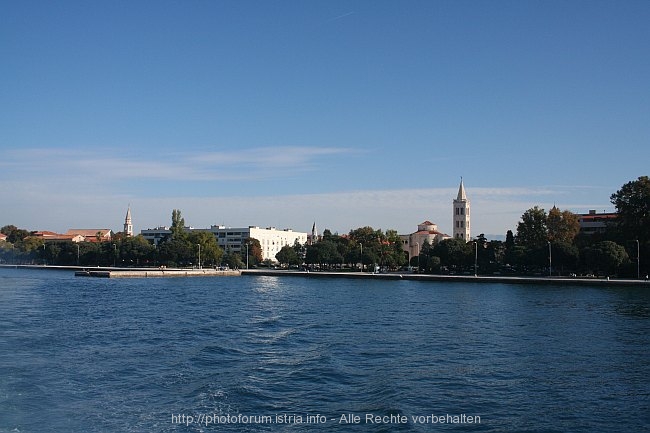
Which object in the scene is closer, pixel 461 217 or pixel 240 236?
pixel 461 217

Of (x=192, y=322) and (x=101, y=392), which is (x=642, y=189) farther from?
(x=101, y=392)

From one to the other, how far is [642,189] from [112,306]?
198ft

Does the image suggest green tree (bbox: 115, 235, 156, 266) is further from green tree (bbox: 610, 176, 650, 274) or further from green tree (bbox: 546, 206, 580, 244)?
green tree (bbox: 610, 176, 650, 274)

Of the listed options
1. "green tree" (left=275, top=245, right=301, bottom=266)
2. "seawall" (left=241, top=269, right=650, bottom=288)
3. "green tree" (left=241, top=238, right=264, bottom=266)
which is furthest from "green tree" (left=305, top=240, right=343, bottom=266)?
"green tree" (left=241, top=238, right=264, bottom=266)

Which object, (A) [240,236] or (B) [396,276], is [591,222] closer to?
(B) [396,276]

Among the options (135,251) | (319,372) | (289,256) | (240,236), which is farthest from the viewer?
(240,236)

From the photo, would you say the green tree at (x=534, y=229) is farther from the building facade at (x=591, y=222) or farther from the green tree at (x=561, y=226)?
the building facade at (x=591, y=222)

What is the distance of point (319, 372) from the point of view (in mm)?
18438

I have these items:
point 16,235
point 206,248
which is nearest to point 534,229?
point 206,248

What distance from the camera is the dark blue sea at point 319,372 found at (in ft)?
44.5

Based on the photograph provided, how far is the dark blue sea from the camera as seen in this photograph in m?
Answer: 13.6

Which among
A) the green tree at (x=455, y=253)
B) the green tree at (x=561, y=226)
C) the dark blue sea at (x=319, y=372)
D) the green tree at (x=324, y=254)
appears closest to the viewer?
the dark blue sea at (x=319, y=372)

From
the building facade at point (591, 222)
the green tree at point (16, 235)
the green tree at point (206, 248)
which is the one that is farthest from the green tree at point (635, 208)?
the green tree at point (16, 235)

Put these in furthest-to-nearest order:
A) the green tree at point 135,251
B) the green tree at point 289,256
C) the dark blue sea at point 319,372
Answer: the green tree at point 135,251 → the green tree at point 289,256 → the dark blue sea at point 319,372
